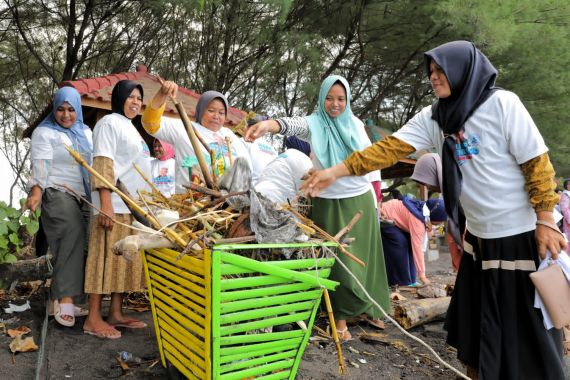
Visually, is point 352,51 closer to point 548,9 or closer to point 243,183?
point 548,9

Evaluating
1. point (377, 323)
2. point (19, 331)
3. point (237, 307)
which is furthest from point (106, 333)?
point (377, 323)

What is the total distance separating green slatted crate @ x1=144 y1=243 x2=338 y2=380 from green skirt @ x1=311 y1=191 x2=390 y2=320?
1.13 m

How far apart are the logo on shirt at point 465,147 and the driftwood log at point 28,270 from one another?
374 cm

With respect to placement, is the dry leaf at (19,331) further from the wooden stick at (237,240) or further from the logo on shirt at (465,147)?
the logo on shirt at (465,147)

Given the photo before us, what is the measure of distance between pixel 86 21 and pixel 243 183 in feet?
24.3

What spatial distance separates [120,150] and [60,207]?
57cm

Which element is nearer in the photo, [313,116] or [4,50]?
[313,116]

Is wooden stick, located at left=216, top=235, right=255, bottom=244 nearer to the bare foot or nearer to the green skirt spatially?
the green skirt

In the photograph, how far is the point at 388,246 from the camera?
555 cm

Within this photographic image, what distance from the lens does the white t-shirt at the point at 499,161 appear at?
6.47 feet

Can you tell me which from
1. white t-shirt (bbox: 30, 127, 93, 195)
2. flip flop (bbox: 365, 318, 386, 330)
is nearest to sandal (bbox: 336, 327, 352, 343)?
flip flop (bbox: 365, 318, 386, 330)

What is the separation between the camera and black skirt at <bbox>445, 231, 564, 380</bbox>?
1.98 metres

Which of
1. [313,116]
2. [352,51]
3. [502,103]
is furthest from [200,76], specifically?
[502,103]

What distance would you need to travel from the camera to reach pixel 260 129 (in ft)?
8.03
